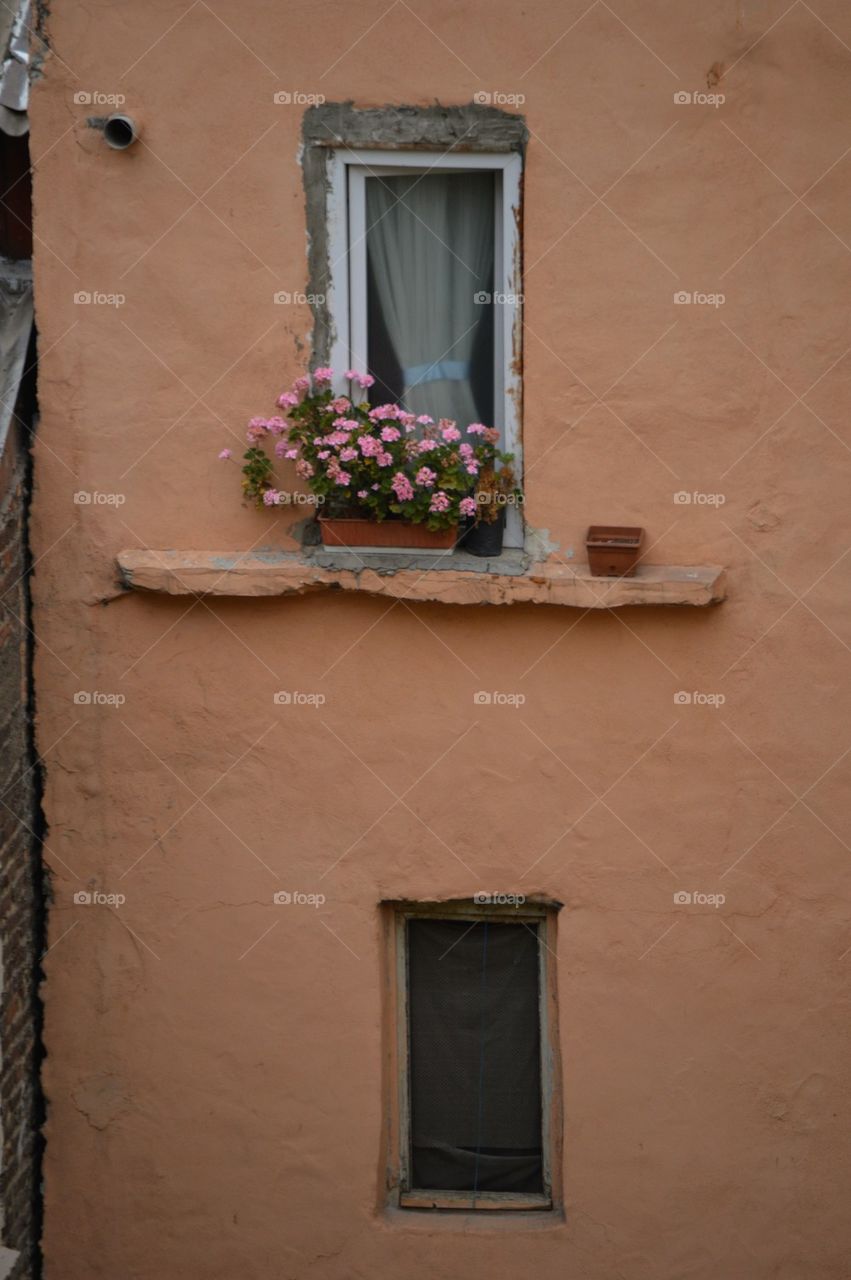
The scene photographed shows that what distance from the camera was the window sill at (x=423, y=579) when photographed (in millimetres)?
5246

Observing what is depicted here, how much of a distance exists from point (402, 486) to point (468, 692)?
0.94 meters

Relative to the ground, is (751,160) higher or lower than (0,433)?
higher

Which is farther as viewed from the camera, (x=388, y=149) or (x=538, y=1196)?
(x=538, y=1196)

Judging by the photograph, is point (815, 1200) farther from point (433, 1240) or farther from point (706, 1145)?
point (433, 1240)

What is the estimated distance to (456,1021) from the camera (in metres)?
5.88

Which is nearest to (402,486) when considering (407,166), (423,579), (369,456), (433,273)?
(369,456)

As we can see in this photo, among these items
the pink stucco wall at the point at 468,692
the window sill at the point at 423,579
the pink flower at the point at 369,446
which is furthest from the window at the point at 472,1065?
the pink flower at the point at 369,446

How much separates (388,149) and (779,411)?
6.45 feet

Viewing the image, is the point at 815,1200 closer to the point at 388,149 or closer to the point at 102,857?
→ the point at 102,857

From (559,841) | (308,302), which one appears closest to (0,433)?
(308,302)

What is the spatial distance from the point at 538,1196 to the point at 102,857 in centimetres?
254

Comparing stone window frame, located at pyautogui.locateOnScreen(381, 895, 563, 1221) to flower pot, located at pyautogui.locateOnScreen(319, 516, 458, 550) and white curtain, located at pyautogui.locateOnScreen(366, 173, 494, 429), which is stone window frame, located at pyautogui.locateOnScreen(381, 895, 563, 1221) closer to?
flower pot, located at pyautogui.locateOnScreen(319, 516, 458, 550)

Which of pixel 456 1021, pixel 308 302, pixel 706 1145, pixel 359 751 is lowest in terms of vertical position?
pixel 706 1145

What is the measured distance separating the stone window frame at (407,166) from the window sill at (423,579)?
32 centimetres
